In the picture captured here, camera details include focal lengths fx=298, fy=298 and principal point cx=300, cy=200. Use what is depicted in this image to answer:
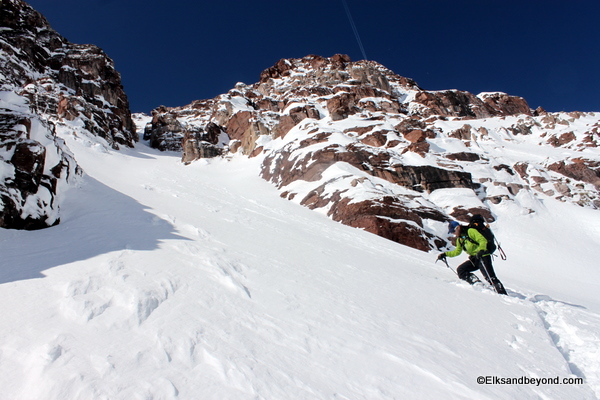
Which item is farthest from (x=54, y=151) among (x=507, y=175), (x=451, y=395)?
(x=507, y=175)

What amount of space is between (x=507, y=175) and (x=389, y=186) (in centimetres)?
1693

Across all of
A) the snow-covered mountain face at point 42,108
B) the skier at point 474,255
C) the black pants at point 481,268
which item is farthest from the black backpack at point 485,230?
the snow-covered mountain face at point 42,108

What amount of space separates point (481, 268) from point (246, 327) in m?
6.39

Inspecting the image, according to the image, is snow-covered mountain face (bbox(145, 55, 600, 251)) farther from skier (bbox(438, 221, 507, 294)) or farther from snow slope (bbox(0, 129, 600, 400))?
snow slope (bbox(0, 129, 600, 400))

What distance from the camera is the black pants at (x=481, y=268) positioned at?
7141 millimetres

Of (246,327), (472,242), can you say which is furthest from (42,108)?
(472,242)

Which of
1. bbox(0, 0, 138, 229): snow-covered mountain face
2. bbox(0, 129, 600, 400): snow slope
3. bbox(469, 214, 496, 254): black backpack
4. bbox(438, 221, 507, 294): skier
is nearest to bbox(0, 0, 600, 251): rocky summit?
bbox(0, 0, 138, 229): snow-covered mountain face

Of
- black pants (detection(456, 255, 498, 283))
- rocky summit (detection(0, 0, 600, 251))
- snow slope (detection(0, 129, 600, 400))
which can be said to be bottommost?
snow slope (detection(0, 129, 600, 400))

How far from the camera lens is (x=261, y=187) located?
27734 mm

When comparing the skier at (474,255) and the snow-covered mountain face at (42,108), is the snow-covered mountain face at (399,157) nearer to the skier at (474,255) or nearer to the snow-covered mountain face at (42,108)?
the skier at (474,255)

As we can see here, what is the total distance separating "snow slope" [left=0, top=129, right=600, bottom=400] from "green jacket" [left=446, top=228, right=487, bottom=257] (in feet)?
3.24

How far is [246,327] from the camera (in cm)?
341

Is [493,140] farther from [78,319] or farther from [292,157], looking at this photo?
[78,319]

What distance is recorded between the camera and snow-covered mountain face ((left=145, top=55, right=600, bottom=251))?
19.1m
